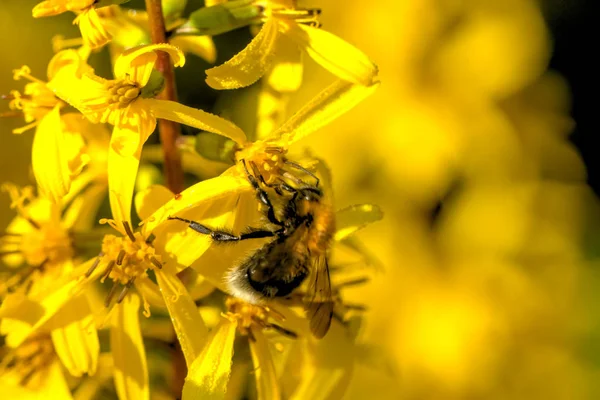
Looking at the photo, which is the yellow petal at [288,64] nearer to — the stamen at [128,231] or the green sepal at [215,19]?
the green sepal at [215,19]

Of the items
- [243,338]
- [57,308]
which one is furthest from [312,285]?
[57,308]

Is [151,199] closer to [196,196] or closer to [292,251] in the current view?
[196,196]

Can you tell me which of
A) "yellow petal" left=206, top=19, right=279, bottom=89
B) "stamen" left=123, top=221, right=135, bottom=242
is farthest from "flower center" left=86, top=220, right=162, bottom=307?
"yellow petal" left=206, top=19, right=279, bottom=89

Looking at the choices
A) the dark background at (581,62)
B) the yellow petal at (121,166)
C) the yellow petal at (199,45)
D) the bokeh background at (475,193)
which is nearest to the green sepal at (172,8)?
the yellow petal at (199,45)

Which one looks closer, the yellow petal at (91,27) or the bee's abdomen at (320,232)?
the yellow petal at (91,27)

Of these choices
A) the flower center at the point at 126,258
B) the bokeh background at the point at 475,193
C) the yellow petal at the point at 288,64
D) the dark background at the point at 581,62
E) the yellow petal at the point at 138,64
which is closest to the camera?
the yellow petal at the point at 138,64

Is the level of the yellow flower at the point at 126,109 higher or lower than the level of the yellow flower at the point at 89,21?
lower
